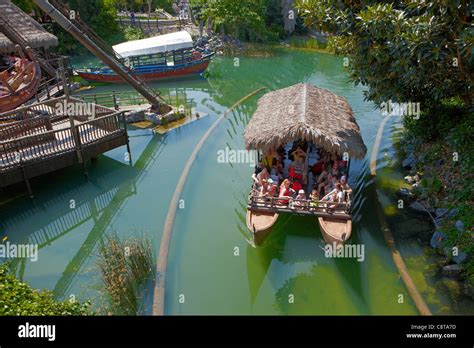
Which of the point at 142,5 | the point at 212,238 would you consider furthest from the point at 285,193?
the point at 142,5

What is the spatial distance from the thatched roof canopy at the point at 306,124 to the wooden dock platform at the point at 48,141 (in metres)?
5.74

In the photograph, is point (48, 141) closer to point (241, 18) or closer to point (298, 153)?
point (298, 153)

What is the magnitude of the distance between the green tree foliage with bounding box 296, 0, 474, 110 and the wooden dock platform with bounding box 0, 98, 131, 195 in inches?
338

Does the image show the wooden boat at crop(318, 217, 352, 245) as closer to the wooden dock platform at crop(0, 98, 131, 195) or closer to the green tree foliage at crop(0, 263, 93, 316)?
the green tree foliage at crop(0, 263, 93, 316)

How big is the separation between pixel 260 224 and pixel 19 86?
1515cm

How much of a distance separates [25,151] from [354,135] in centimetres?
1106

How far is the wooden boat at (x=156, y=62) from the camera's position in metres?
26.6

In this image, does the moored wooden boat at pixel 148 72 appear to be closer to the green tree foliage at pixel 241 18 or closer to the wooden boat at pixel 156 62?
the wooden boat at pixel 156 62

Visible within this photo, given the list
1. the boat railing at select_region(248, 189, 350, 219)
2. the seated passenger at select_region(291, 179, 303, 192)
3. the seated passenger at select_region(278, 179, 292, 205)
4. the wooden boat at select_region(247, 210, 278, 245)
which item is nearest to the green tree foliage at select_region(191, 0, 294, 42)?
the seated passenger at select_region(291, 179, 303, 192)

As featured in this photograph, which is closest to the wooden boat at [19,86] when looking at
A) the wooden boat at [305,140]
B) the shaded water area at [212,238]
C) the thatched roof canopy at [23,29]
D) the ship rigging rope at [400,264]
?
the thatched roof canopy at [23,29]

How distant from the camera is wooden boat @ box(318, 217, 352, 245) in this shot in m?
9.84
